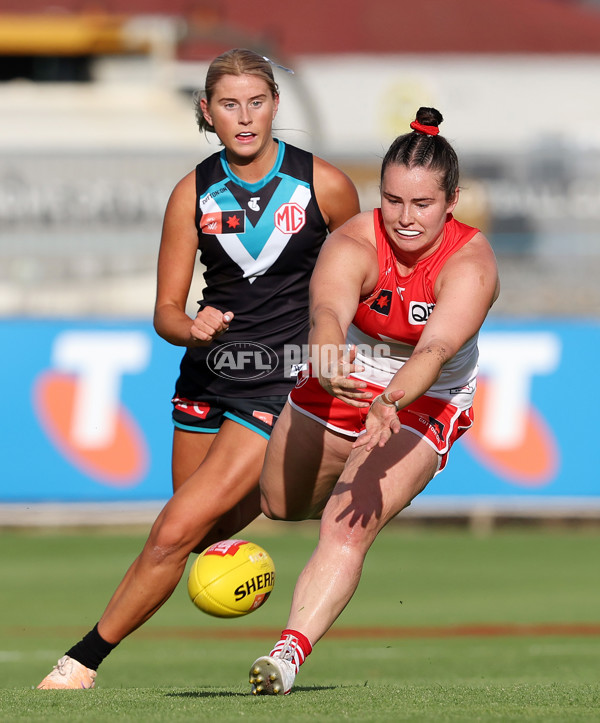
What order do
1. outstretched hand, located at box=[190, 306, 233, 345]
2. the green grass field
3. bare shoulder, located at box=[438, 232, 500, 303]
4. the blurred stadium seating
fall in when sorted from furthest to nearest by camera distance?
1. the blurred stadium seating
2. outstretched hand, located at box=[190, 306, 233, 345]
3. bare shoulder, located at box=[438, 232, 500, 303]
4. the green grass field

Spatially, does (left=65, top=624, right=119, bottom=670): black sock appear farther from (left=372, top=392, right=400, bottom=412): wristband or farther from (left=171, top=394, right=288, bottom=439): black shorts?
(left=372, top=392, right=400, bottom=412): wristband

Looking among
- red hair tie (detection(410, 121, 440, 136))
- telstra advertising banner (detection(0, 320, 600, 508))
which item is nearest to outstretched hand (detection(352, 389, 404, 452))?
red hair tie (detection(410, 121, 440, 136))

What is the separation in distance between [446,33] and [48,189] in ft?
94.2

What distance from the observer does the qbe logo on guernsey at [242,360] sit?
263 inches

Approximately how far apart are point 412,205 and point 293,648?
5.82 feet

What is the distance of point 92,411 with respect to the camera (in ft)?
46.0

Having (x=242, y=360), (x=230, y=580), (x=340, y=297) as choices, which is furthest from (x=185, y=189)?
(x=230, y=580)

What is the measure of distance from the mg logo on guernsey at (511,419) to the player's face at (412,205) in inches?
332

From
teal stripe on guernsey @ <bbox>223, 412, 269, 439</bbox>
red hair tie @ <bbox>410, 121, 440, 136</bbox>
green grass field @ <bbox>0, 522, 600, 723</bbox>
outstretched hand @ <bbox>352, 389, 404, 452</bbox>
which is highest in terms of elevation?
red hair tie @ <bbox>410, 121, 440, 136</bbox>

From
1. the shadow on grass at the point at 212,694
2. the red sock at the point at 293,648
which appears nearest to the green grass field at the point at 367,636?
the shadow on grass at the point at 212,694

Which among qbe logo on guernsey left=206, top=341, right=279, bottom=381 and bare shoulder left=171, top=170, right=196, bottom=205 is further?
qbe logo on guernsey left=206, top=341, right=279, bottom=381

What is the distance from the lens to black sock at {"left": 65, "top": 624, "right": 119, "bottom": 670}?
6.59 m

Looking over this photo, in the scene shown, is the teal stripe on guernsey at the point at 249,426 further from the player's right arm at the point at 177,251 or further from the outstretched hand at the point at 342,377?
the outstretched hand at the point at 342,377

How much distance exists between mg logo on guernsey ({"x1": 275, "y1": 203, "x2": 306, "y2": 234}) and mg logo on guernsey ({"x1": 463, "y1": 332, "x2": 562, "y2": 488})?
303 inches
